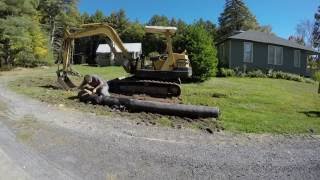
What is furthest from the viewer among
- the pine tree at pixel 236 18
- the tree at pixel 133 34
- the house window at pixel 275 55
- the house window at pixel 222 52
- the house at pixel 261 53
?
the pine tree at pixel 236 18

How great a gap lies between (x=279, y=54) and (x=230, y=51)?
5.35 meters

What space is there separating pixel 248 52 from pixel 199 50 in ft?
39.3

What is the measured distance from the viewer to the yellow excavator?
1823 cm

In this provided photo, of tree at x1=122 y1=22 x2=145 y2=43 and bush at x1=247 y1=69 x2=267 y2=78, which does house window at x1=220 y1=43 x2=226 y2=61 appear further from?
tree at x1=122 y1=22 x2=145 y2=43

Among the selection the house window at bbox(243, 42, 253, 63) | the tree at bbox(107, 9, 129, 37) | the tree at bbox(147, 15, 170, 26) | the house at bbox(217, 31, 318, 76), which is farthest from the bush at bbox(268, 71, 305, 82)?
the tree at bbox(147, 15, 170, 26)

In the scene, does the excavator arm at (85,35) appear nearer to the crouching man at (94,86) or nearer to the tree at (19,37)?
the crouching man at (94,86)

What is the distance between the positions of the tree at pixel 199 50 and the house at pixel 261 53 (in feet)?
29.8

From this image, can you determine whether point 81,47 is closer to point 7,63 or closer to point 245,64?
point 7,63

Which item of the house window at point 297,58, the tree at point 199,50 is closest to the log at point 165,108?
the tree at point 199,50

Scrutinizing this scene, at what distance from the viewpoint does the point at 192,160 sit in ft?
29.8

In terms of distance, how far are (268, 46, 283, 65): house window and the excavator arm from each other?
22.2 m

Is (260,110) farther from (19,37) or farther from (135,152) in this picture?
A: (19,37)

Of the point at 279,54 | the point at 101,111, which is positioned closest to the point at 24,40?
the point at 279,54

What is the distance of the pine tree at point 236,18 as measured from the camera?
79062 millimetres
